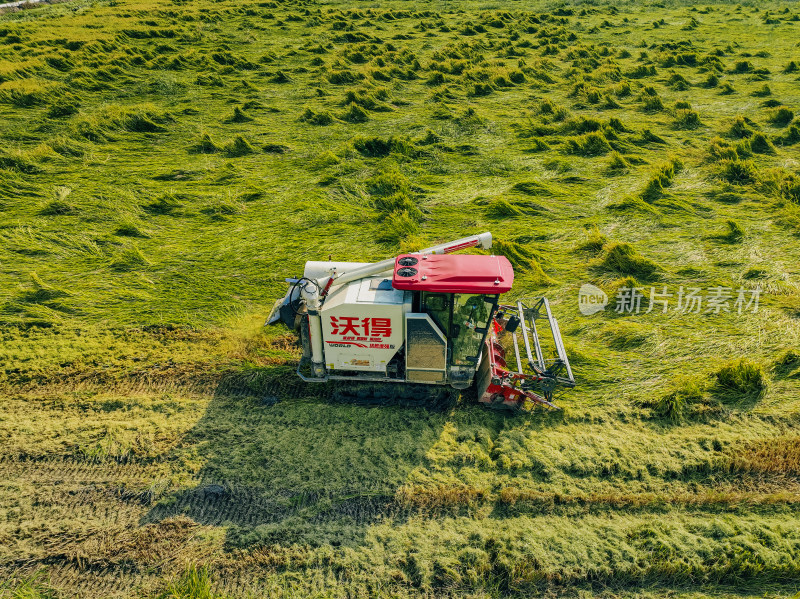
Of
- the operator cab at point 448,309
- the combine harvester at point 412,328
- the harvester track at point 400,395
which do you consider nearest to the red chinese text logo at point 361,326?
the combine harvester at point 412,328

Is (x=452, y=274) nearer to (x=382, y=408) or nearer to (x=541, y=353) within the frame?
(x=541, y=353)

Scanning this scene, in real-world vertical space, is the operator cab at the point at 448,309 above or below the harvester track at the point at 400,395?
above

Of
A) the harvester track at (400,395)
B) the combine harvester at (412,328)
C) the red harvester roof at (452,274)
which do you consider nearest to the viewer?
the red harvester roof at (452,274)

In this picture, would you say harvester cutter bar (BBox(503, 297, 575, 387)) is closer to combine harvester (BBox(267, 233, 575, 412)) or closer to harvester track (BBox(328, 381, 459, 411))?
combine harvester (BBox(267, 233, 575, 412))

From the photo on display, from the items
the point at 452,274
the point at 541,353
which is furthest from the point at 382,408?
the point at 541,353

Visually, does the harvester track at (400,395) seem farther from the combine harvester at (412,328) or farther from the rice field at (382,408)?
the rice field at (382,408)

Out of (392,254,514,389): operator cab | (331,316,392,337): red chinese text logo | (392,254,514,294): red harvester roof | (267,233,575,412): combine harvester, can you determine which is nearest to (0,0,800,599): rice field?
(267,233,575,412): combine harvester
